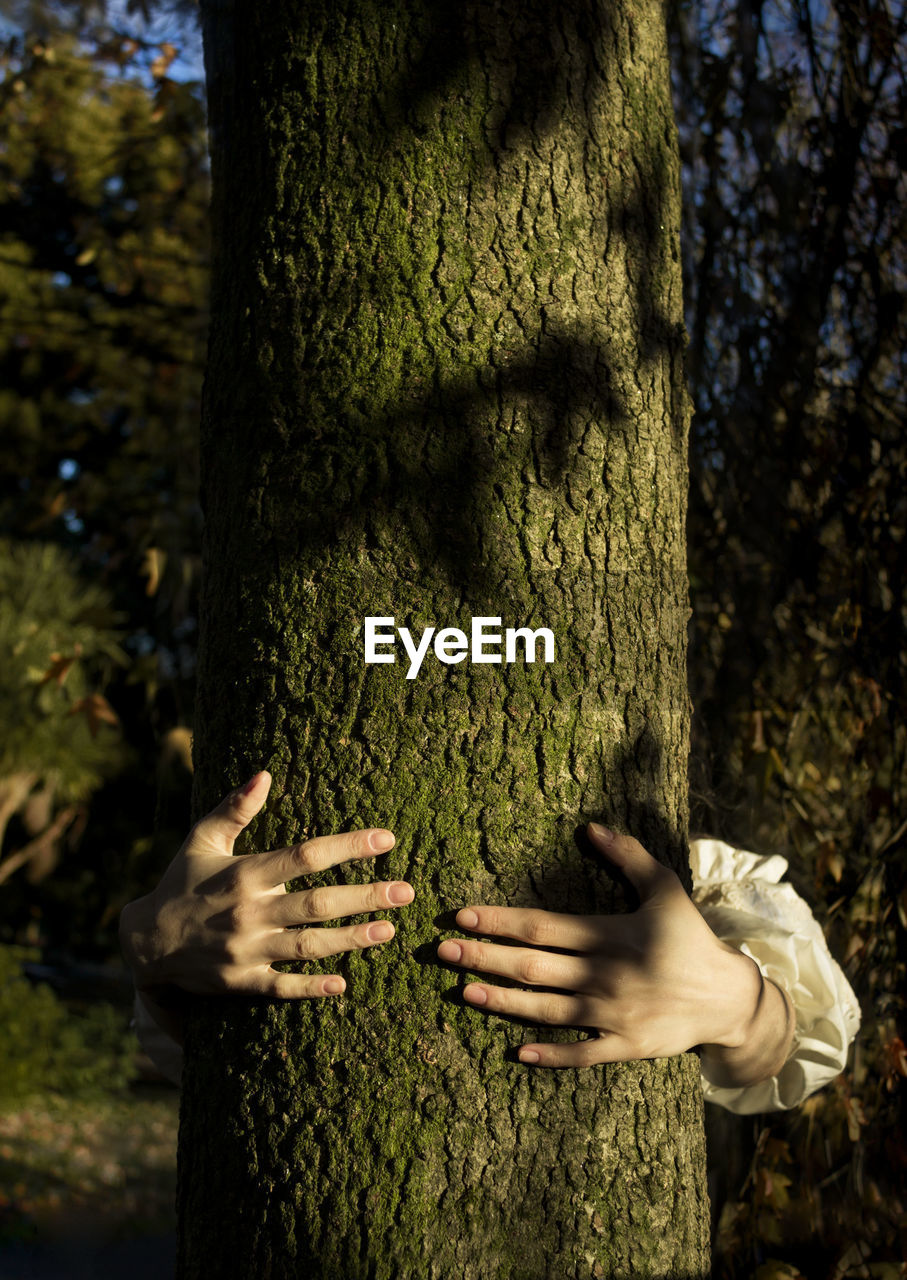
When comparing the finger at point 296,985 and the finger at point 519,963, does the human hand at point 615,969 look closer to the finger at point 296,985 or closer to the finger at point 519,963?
the finger at point 519,963

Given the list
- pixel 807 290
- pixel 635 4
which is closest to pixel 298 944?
pixel 635 4

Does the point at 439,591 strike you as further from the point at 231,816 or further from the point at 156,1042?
the point at 156,1042

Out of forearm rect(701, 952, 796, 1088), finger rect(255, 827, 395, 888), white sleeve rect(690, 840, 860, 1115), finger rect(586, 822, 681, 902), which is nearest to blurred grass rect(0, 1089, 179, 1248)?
white sleeve rect(690, 840, 860, 1115)

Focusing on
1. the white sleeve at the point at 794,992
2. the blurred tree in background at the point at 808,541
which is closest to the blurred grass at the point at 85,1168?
the blurred tree in background at the point at 808,541

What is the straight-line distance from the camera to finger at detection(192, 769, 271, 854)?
1.17 metres

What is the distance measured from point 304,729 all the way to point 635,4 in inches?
44.9

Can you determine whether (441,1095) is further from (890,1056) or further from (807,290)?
(807,290)

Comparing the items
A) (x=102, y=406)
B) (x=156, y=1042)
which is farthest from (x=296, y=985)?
(x=102, y=406)

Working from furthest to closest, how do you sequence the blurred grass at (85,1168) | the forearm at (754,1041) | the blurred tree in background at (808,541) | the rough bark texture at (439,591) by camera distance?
the blurred grass at (85,1168) < the blurred tree in background at (808,541) < the forearm at (754,1041) < the rough bark texture at (439,591)

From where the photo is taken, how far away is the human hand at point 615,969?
1.08m

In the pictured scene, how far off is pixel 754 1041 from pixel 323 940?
2.26 feet

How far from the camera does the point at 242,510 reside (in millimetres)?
1266

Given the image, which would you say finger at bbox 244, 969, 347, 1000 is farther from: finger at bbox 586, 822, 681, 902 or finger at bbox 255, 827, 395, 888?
finger at bbox 586, 822, 681, 902

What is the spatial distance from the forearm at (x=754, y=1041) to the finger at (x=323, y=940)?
51 cm
